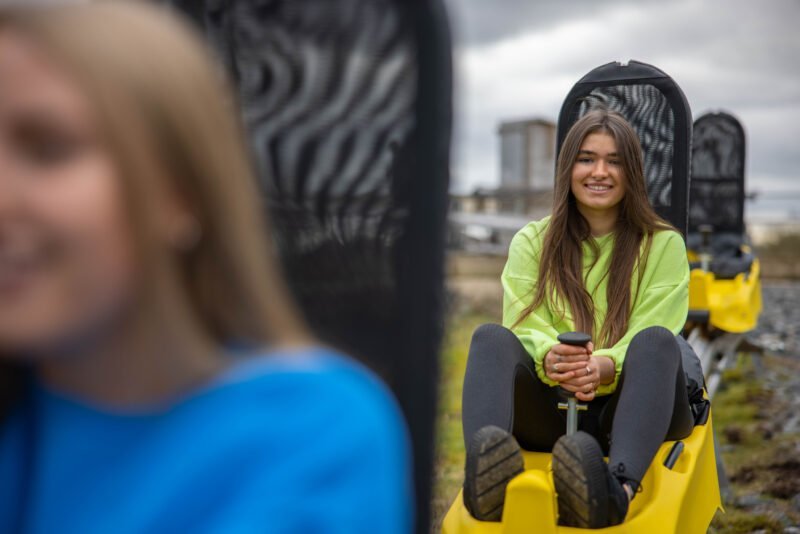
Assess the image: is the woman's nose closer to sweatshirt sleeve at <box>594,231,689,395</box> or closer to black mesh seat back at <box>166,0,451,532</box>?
sweatshirt sleeve at <box>594,231,689,395</box>

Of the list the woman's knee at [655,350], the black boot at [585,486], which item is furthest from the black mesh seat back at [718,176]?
the black boot at [585,486]

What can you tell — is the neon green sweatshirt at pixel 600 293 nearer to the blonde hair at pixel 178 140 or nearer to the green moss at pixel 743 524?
the green moss at pixel 743 524

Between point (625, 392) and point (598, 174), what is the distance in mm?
602

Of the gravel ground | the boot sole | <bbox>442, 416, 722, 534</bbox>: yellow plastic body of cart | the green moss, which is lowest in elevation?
the gravel ground

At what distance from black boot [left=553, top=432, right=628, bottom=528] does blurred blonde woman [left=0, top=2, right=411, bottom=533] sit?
1.05 meters

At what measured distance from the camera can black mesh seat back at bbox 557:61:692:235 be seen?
2496mm

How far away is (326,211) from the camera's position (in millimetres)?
804

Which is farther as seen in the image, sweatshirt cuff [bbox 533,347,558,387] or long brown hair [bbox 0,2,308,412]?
sweatshirt cuff [bbox 533,347,558,387]

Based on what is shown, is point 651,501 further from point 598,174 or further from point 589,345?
point 598,174

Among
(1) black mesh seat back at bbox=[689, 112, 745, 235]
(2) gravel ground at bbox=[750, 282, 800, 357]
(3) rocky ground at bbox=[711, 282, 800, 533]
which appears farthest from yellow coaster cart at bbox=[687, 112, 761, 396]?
(2) gravel ground at bbox=[750, 282, 800, 357]

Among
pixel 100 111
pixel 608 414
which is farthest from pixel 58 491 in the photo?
pixel 608 414

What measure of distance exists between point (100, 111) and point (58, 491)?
0.86 feet

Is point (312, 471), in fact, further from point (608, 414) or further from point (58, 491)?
point (608, 414)

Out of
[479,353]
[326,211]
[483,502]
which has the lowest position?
[483,502]
